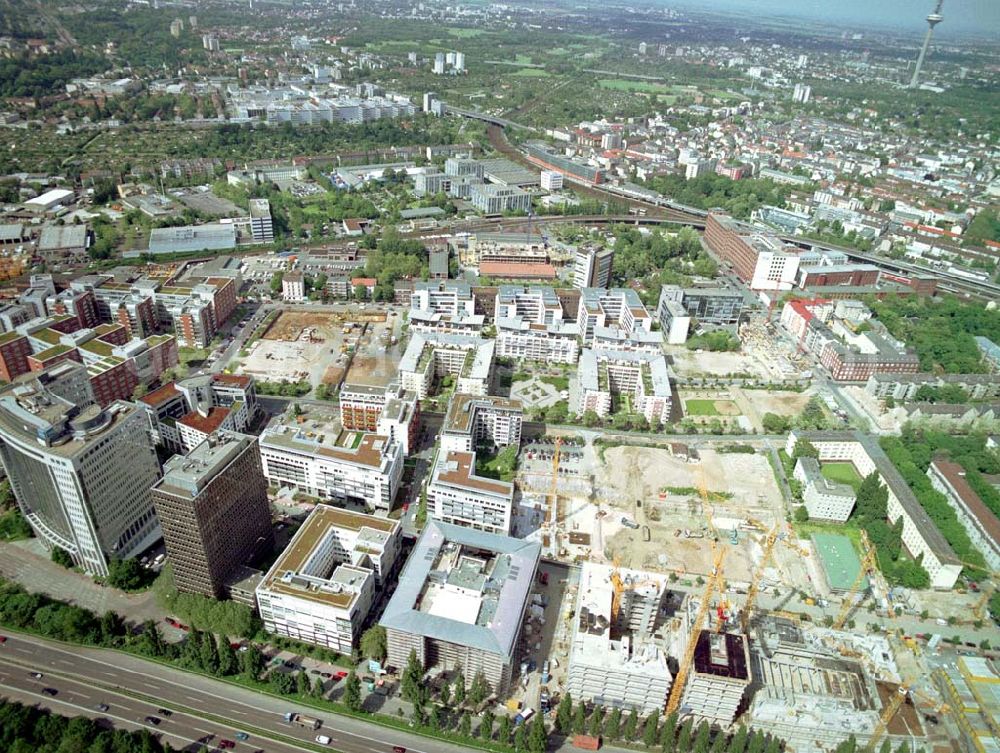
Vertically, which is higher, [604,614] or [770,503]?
[604,614]

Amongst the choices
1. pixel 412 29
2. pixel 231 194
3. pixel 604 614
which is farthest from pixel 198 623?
pixel 412 29

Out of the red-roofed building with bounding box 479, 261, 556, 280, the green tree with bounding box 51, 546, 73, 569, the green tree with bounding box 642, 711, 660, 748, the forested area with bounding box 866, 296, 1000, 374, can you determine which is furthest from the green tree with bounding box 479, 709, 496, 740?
the forested area with bounding box 866, 296, 1000, 374

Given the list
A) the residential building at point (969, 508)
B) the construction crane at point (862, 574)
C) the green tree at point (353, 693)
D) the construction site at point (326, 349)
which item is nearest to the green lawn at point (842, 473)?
the residential building at point (969, 508)

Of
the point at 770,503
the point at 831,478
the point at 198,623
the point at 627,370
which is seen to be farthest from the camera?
the point at 627,370

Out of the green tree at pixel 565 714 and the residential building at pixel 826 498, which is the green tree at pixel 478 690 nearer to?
the green tree at pixel 565 714

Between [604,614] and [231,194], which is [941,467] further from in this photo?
[231,194]

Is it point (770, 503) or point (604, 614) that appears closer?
point (604, 614)
